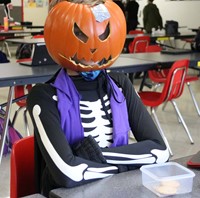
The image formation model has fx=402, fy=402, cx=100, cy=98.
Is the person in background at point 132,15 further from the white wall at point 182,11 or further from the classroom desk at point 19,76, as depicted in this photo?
the classroom desk at point 19,76

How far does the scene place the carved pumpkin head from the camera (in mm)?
1292

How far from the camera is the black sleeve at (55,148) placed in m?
1.21

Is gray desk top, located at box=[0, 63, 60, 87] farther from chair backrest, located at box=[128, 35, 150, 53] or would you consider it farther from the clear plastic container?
chair backrest, located at box=[128, 35, 150, 53]

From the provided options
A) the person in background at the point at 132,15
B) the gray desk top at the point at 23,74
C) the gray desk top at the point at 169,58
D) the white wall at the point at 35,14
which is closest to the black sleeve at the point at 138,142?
the gray desk top at the point at 23,74

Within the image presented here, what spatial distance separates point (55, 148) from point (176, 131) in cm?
290

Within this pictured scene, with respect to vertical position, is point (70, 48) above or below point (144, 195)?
above

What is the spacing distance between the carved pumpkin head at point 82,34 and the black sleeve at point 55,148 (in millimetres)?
135

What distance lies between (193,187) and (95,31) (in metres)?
0.57

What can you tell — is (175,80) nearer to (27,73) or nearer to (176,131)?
(176,131)

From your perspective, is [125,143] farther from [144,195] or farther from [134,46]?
[134,46]

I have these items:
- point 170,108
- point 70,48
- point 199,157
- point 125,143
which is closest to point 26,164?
point 125,143

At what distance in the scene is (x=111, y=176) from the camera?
1.24m

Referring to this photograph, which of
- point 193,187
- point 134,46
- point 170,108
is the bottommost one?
point 170,108

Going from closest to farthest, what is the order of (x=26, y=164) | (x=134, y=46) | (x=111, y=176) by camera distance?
(x=111, y=176) → (x=26, y=164) → (x=134, y=46)
